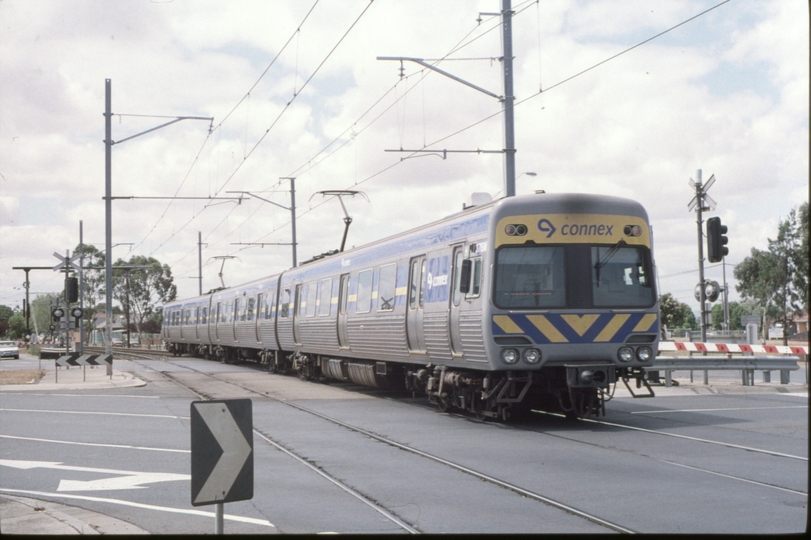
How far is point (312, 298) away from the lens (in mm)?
26656

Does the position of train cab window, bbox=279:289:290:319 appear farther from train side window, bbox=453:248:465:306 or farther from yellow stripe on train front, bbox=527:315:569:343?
yellow stripe on train front, bbox=527:315:569:343

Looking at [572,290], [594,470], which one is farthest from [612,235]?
[594,470]

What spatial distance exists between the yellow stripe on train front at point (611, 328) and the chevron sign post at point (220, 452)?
29.7ft

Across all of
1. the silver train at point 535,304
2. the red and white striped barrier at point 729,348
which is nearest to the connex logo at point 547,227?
the silver train at point 535,304

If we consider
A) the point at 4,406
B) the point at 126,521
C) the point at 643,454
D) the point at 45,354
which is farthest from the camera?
the point at 45,354

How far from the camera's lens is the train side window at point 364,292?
69.2 ft

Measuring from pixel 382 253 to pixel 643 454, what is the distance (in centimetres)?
982

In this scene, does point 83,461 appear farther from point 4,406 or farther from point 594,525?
point 4,406

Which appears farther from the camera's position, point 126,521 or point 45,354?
point 45,354

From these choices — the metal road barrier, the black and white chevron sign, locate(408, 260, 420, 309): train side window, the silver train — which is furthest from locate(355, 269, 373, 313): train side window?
the black and white chevron sign

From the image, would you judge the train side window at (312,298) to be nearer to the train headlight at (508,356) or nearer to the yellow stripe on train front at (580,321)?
the train headlight at (508,356)

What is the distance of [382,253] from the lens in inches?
803

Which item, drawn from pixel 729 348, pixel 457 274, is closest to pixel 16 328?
pixel 729 348

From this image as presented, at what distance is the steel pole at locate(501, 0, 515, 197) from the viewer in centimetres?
2045
